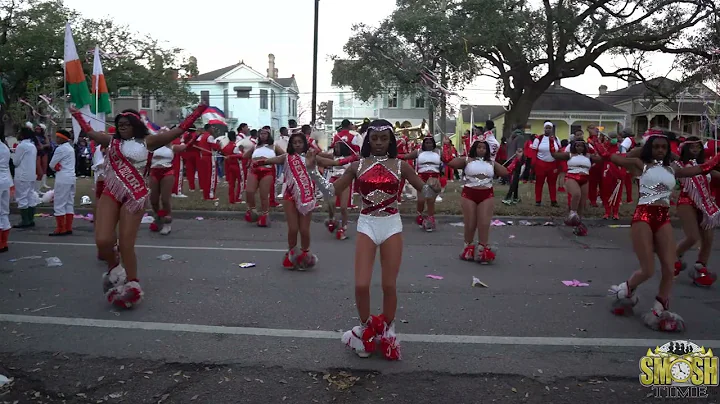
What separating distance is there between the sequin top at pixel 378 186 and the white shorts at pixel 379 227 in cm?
4

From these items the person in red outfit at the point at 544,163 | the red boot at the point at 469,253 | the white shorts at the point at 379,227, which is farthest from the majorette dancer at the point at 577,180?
the white shorts at the point at 379,227

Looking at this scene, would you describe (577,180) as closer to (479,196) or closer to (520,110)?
(479,196)

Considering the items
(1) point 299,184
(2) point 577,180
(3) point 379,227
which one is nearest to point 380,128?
(3) point 379,227

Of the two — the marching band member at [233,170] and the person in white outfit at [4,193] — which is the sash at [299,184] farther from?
the marching band member at [233,170]

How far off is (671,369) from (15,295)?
642cm

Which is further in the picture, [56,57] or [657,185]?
[56,57]

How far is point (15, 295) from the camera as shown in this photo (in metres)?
6.08

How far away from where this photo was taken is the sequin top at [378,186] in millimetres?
4598

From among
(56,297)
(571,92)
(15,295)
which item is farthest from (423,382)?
(571,92)

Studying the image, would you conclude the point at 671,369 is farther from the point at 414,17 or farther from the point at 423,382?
the point at 414,17

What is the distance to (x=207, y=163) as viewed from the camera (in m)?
14.7

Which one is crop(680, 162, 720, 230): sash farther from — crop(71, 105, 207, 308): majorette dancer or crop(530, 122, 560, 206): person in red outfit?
crop(530, 122, 560, 206): person in red outfit

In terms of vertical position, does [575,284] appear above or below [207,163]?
below

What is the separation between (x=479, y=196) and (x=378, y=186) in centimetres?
379
